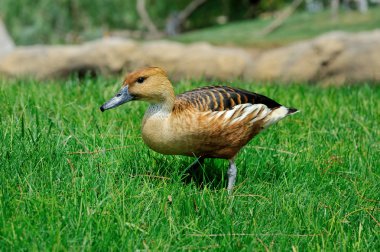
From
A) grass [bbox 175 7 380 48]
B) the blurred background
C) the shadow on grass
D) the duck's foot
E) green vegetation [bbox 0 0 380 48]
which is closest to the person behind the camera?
the shadow on grass

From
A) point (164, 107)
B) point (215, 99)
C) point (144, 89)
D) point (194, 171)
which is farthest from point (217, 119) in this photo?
point (194, 171)

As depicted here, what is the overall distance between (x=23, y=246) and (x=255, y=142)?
231 centimetres

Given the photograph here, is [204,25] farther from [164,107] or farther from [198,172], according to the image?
[164,107]

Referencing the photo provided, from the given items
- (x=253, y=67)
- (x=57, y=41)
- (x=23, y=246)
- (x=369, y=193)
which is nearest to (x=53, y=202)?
(x=23, y=246)

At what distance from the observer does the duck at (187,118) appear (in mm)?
3521

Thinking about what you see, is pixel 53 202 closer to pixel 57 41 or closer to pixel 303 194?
pixel 303 194

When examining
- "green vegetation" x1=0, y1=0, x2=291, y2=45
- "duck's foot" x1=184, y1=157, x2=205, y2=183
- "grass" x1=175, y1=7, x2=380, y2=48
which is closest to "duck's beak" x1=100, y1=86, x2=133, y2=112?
"duck's foot" x1=184, y1=157, x2=205, y2=183

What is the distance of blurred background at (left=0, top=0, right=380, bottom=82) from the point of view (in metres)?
9.58

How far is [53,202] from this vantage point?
3.12 meters

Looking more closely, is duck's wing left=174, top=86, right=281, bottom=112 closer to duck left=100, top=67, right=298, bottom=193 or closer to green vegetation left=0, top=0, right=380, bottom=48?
duck left=100, top=67, right=298, bottom=193

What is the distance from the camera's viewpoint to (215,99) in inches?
147

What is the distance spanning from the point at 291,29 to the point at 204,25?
5082mm

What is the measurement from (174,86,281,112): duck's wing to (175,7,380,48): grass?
283 inches

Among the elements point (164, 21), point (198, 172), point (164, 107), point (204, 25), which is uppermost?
point (164, 107)
